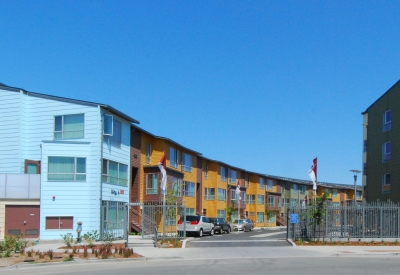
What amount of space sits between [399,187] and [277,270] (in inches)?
1012

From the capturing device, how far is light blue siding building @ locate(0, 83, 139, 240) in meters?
33.0

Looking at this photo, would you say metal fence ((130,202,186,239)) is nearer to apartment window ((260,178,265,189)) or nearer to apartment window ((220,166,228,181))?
apartment window ((220,166,228,181))

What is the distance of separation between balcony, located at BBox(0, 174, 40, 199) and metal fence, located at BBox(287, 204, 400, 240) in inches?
619

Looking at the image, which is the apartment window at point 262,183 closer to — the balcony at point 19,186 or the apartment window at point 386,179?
the apartment window at point 386,179

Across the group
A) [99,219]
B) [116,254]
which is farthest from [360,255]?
[99,219]

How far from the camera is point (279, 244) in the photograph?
28953mm

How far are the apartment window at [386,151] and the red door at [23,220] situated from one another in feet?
87.8

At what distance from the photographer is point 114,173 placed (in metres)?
37.4

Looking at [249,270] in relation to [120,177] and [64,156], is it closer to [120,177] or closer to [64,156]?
[64,156]

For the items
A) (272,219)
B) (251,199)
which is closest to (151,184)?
(251,199)

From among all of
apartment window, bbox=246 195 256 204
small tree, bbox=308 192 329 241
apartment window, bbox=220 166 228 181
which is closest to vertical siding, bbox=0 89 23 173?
small tree, bbox=308 192 329 241

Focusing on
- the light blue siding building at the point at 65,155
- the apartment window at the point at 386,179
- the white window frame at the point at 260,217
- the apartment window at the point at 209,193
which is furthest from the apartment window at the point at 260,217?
the light blue siding building at the point at 65,155

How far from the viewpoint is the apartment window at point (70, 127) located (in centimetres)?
3494

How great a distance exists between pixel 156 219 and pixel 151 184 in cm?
725
